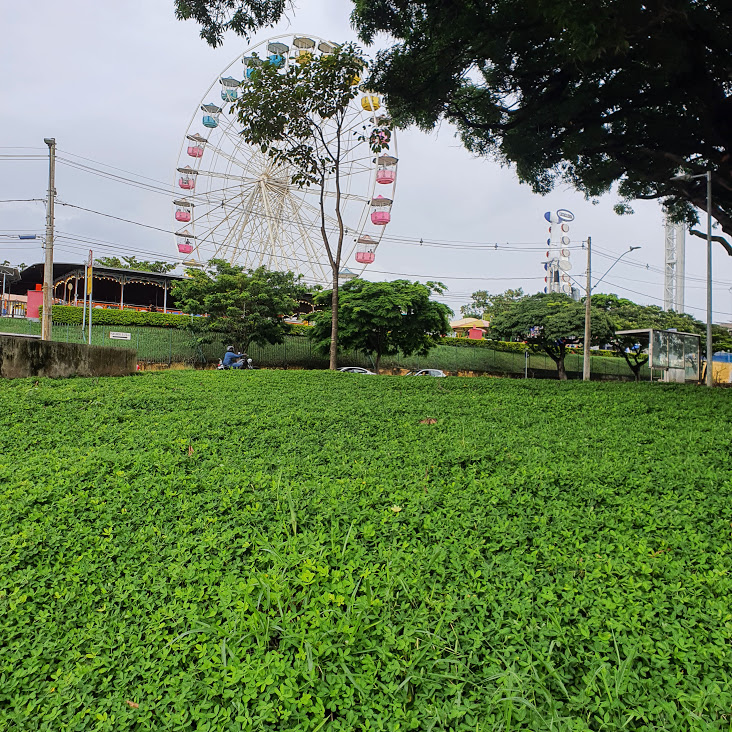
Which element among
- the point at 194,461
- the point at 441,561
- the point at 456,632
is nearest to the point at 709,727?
the point at 456,632

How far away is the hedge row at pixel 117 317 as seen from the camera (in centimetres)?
2162

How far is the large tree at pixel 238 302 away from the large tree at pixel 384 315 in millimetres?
1663

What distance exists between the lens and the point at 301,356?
2561 cm

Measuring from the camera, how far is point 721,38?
6645 mm

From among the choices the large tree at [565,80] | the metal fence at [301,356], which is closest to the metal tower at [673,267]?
the metal fence at [301,356]

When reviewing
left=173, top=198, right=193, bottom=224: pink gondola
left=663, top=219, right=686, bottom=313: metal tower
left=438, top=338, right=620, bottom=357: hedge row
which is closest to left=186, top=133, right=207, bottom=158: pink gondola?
left=173, top=198, right=193, bottom=224: pink gondola

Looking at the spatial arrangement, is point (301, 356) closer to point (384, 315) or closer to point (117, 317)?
point (384, 315)

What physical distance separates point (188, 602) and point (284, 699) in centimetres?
68

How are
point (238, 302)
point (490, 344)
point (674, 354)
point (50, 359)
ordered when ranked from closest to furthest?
point (50, 359)
point (674, 354)
point (238, 302)
point (490, 344)

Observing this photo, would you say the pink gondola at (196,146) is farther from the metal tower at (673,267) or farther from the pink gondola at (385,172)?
the metal tower at (673,267)

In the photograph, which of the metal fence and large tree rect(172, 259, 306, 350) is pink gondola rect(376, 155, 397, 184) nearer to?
large tree rect(172, 259, 306, 350)

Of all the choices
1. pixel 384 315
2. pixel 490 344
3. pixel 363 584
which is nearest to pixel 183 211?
pixel 384 315

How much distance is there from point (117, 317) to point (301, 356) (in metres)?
8.27

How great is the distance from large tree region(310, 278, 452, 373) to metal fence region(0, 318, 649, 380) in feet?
8.99
